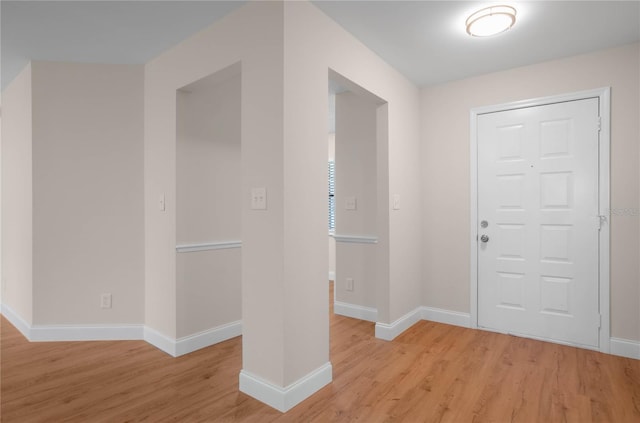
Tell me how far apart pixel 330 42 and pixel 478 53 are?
1.39 metres

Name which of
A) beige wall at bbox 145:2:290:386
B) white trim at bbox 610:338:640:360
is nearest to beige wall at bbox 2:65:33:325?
beige wall at bbox 145:2:290:386

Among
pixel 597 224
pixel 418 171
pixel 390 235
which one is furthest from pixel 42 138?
pixel 597 224

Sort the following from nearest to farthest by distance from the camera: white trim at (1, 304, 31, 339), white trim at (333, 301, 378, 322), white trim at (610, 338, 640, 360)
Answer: white trim at (610, 338, 640, 360) < white trim at (1, 304, 31, 339) < white trim at (333, 301, 378, 322)

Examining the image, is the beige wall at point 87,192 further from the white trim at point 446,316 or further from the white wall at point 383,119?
the white trim at point 446,316

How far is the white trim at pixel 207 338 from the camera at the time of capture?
2832 mm

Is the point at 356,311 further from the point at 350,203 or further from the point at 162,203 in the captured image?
the point at 162,203

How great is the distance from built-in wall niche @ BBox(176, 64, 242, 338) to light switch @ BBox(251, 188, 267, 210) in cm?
95

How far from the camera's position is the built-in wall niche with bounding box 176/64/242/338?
2.86 m

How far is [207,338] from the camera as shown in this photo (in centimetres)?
300

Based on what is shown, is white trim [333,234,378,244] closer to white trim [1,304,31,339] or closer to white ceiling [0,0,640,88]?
white ceiling [0,0,640,88]

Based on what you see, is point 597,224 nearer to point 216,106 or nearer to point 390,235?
point 390,235

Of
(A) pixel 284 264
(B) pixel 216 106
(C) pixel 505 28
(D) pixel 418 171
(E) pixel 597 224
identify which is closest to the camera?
(A) pixel 284 264

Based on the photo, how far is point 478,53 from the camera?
2992 mm

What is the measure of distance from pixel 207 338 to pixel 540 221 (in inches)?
122
